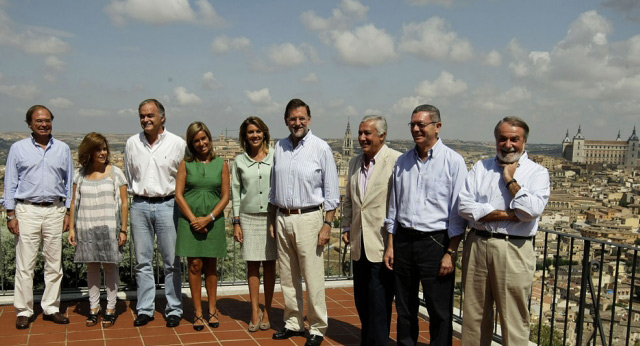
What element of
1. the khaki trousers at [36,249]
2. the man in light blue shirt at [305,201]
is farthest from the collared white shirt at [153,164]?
the man in light blue shirt at [305,201]

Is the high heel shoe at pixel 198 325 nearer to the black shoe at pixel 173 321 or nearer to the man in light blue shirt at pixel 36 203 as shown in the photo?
the black shoe at pixel 173 321

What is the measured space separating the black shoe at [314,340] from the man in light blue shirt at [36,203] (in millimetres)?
2047

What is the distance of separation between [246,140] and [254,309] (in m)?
1.38

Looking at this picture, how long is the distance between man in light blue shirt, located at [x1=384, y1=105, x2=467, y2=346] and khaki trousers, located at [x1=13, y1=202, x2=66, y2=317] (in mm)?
2820

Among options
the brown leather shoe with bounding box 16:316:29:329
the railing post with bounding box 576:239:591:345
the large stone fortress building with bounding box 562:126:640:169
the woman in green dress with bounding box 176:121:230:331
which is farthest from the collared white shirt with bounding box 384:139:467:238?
the large stone fortress building with bounding box 562:126:640:169

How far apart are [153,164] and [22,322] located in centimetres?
164

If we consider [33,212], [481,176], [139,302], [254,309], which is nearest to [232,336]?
[254,309]

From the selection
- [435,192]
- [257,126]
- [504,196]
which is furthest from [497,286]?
[257,126]

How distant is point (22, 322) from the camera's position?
4.12 m

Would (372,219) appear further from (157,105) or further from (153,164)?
(157,105)

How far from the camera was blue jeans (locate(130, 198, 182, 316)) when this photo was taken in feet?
13.7

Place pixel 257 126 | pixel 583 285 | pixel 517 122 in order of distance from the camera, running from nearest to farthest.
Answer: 1. pixel 517 122
2. pixel 583 285
3. pixel 257 126

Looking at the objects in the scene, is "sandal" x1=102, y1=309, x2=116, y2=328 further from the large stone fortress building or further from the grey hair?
the large stone fortress building

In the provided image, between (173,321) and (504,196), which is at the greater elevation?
(504,196)
